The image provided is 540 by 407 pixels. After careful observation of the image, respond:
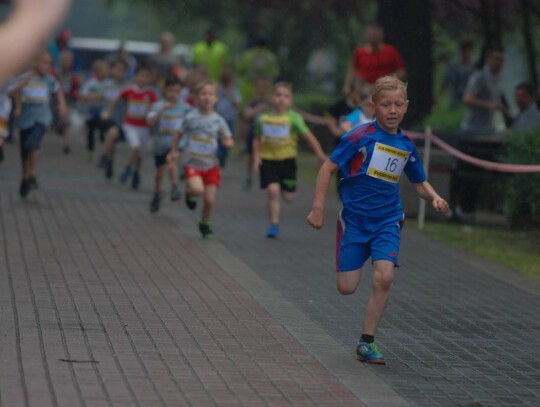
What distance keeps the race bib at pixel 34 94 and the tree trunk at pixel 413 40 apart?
6.71 metres

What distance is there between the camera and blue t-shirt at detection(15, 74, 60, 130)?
1603 centimetres

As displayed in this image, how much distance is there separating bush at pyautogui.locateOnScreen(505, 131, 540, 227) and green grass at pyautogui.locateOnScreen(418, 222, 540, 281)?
188 millimetres

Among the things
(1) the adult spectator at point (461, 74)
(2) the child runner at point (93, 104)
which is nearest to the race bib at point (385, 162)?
(1) the adult spectator at point (461, 74)

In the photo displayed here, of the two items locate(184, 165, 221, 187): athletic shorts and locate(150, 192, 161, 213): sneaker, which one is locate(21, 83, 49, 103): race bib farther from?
locate(184, 165, 221, 187): athletic shorts

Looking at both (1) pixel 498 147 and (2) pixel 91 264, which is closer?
(2) pixel 91 264

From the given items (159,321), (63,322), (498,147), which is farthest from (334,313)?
(498,147)

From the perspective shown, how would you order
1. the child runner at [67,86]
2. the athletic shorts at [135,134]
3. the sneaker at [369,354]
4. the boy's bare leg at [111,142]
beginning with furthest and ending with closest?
the child runner at [67,86] → the boy's bare leg at [111,142] → the athletic shorts at [135,134] → the sneaker at [369,354]

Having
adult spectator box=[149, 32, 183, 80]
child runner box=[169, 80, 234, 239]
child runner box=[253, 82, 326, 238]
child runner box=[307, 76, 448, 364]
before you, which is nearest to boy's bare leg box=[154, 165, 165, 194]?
child runner box=[253, 82, 326, 238]

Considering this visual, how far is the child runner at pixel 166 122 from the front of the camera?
51.0 ft

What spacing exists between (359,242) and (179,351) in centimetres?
116

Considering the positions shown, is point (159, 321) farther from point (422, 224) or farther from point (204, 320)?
point (422, 224)

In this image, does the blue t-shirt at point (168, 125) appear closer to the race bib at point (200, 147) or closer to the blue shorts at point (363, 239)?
the race bib at point (200, 147)

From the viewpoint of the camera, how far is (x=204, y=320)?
8.58 meters

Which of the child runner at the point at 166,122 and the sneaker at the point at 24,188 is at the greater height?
the child runner at the point at 166,122
